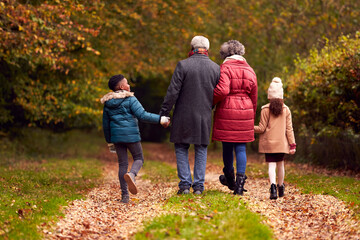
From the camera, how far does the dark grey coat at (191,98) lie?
7242mm

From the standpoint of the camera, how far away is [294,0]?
23.0 meters

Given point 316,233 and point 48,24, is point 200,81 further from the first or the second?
point 48,24

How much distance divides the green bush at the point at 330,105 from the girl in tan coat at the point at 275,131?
386 centimetres

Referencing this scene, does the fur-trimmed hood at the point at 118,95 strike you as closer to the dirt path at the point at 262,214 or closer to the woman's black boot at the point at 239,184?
the dirt path at the point at 262,214

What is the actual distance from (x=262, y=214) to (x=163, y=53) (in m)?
15.9

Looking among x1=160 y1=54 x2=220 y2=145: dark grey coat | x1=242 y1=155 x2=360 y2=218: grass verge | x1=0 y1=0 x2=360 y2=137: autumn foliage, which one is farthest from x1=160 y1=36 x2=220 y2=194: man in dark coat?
x1=0 y1=0 x2=360 y2=137: autumn foliage

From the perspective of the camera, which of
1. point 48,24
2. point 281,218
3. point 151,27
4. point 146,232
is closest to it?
point 146,232

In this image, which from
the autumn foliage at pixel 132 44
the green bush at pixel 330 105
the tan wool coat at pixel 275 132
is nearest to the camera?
the tan wool coat at pixel 275 132

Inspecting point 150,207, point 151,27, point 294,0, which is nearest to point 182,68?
point 150,207

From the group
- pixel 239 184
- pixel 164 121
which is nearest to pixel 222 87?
pixel 164 121

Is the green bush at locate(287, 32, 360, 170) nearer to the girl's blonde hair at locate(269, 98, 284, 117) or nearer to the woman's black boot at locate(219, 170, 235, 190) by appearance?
the girl's blonde hair at locate(269, 98, 284, 117)

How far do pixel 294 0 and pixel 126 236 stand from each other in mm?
20027

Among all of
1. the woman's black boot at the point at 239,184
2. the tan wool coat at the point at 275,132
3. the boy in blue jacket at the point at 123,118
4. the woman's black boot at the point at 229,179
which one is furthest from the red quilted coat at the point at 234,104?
the boy in blue jacket at the point at 123,118

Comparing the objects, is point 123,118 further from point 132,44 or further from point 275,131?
point 132,44
